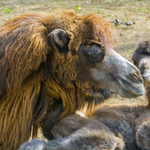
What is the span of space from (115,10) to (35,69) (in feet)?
25.2

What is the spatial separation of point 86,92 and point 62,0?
356 inches

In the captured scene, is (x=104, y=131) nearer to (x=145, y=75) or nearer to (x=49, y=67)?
(x=49, y=67)

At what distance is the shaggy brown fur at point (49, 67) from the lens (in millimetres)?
3520

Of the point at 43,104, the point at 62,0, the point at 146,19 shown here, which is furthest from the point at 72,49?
the point at 62,0

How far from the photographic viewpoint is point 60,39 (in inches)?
141

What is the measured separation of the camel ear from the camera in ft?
11.5

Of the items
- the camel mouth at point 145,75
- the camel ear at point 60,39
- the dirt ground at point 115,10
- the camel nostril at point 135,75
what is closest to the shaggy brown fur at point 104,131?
the camel mouth at point 145,75

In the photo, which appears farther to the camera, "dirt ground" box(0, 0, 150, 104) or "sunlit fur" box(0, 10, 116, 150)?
"dirt ground" box(0, 0, 150, 104)

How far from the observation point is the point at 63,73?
368 centimetres

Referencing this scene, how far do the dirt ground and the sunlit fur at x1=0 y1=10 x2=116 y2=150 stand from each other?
12.1 ft

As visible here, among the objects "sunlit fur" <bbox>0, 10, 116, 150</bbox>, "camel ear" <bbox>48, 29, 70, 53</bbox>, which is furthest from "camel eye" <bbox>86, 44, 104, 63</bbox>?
"camel ear" <bbox>48, 29, 70, 53</bbox>

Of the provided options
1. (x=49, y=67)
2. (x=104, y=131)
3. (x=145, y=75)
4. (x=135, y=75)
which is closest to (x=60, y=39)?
(x=49, y=67)

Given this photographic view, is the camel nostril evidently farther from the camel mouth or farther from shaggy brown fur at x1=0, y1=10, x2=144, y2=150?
the camel mouth

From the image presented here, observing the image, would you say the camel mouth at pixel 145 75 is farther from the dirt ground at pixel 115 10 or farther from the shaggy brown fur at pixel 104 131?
the dirt ground at pixel 115 10
